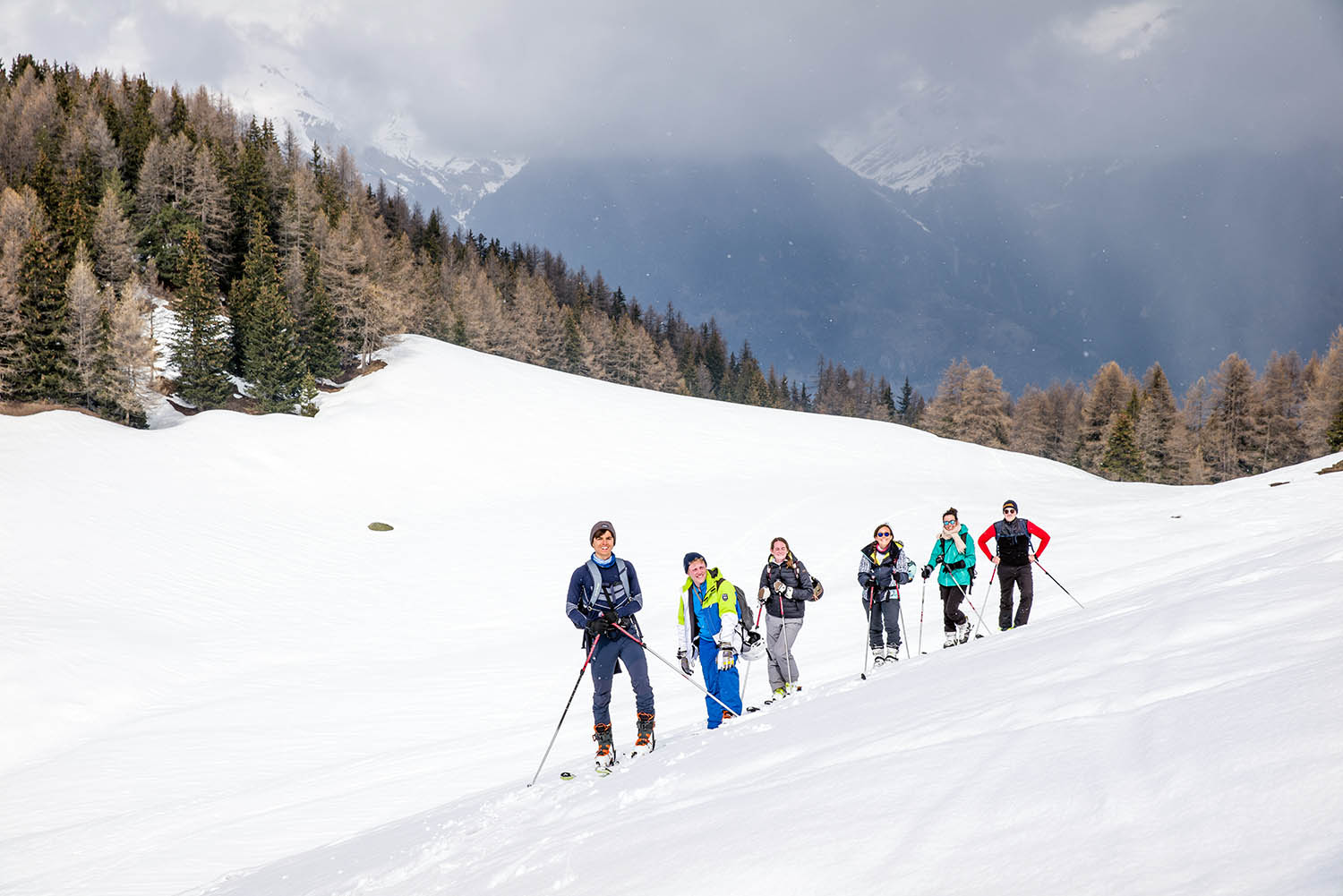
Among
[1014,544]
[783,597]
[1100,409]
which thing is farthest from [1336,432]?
[783,597]

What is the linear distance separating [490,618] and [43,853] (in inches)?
514

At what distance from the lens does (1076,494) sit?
32.3 metres

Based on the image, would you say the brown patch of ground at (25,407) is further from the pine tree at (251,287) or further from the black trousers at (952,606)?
the black trousers at (952,606)

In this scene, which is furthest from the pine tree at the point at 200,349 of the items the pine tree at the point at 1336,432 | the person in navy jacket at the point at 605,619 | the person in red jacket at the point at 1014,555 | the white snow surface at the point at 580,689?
the pine tree at the point at 1336,432

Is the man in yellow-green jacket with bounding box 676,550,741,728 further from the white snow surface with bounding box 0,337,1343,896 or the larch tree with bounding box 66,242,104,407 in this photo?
the larch tree with bounding box 66,242,104,407

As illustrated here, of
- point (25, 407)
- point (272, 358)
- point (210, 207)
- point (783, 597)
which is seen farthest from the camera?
point (210, 207)

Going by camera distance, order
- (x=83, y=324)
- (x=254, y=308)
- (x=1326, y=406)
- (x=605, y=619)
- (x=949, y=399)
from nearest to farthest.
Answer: (x=605, y=619) < (x=83, y=324) < (x=254, y=308) < (x=1326, y=406) < (x=949, y=399)

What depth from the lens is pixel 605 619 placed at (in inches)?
300

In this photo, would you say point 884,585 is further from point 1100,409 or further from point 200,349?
point 1100,409

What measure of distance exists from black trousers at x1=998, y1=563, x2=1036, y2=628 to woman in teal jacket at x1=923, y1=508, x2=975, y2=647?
0.59 metres

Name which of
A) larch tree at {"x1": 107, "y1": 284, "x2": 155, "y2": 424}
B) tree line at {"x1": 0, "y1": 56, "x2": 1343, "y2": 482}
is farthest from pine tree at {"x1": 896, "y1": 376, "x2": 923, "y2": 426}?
larch tree at {"x1": 107, "y1": 284, "x2": 155, "y2": 424}

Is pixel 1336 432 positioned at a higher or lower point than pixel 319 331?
lower

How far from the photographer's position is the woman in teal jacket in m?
12.5

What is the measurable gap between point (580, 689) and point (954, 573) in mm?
7099
